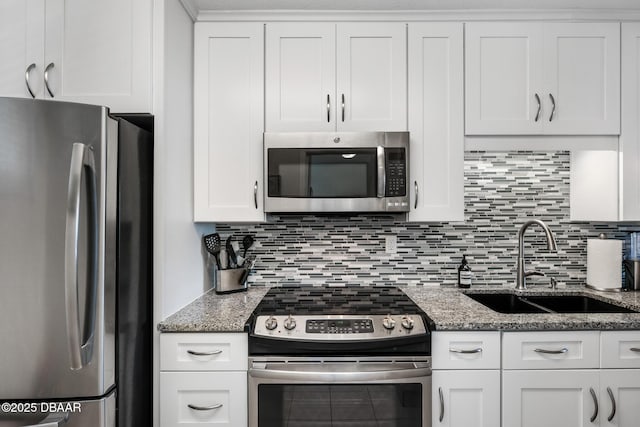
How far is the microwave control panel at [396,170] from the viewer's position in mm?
2006

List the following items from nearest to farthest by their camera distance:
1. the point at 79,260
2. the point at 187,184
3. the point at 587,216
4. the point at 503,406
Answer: the point at 79,260 → the point at 503,406 → the point at 187,184 → the point at 587,216

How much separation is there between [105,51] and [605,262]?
2781 mm

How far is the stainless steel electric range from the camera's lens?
162cm

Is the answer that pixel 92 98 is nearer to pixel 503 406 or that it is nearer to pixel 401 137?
pixel 401 137

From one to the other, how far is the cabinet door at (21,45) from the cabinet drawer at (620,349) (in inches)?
106

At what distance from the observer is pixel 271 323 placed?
5.50 ft

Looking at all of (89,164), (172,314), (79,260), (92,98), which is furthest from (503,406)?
(92,98)

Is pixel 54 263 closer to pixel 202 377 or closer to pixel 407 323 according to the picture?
pixel 202 377

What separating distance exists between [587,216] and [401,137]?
4.03 feet

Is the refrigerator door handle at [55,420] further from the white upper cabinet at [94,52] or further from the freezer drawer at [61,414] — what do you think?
the white upper cabinet at [94,52]

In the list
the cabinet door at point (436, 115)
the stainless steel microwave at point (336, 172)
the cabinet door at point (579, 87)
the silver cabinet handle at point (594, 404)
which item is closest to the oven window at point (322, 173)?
the stainless steel microwave at point (336, 172)

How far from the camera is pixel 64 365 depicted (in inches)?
51.3

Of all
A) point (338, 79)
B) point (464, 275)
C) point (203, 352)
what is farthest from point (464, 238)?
point (203, 352)

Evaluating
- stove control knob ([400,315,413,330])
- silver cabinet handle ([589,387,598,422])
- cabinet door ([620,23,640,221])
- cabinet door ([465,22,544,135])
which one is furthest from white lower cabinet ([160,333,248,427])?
cabinet door ([620,23,640,221])
